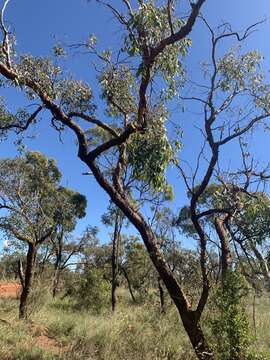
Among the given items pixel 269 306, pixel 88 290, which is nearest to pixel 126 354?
pixel 88 290

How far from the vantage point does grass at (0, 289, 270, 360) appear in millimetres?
10234

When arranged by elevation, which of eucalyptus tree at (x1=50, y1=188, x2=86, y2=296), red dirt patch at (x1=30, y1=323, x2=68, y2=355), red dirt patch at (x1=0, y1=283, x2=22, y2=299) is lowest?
red dirt patch at (x1=30, y1=323, x2=68, y2=355)

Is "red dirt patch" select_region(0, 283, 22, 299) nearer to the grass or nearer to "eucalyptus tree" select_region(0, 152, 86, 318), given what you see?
"eucalyptus tree" select_region(0, 152, 86, 318)

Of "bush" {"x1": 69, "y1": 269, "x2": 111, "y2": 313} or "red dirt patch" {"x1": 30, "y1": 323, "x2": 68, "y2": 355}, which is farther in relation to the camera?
"bush" {"x1": 69, "y1": 269, "x2": 111, "y2": 313}

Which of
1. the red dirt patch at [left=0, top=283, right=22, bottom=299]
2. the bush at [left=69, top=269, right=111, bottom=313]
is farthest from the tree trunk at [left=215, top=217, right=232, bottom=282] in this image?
the red dirt patch at [left=0, top=283, right=22, bottom=299]

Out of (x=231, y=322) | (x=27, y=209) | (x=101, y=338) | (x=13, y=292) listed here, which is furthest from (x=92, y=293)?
(x=231, y=322)

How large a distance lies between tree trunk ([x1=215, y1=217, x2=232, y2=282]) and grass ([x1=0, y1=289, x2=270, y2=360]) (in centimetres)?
173

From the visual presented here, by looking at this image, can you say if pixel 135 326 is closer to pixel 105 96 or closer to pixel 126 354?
pixel 126 354

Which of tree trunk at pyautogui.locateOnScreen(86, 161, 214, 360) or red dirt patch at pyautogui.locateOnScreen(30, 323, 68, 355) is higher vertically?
tree trunk at pyautogui.locateOnScreen(86, 161, 214, 360)

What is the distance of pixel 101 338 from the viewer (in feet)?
39.5

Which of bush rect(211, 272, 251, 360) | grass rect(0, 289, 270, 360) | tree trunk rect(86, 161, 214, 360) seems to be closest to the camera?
bush rect(211, 272, 251, 360)

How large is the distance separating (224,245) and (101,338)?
383 centimetres

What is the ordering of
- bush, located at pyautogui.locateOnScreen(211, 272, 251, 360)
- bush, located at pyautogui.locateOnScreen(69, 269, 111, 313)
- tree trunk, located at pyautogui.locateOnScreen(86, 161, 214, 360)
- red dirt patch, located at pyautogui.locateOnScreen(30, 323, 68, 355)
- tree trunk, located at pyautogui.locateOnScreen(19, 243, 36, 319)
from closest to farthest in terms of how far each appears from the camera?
bush, located at pyautogui.locateOnScreen(211, 272, 251, 360), tree trunk, located at pyautogui.locateOnScreen(86, 161, 214, 360), red dirt patch, located at pyautogui.locateOnScreen(30, 323, 68, 355), tree trunk, located at pyautogui.locateOnScreen(19, 243, 36, 319), bush, located at pyautogui.locateOnScreen(69, 269, 111, 313)

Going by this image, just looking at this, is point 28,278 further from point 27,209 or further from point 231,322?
point 231,322
